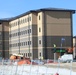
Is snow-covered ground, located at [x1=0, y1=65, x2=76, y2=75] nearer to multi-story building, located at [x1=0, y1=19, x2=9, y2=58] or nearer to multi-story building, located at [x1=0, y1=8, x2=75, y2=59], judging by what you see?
multi-story building, located at [x1=0, y1=8, x2=75, y2=59]

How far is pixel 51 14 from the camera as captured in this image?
336 ft

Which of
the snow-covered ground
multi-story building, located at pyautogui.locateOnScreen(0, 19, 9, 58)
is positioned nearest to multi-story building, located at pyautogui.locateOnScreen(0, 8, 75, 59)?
multi-story building, located at pyautogui.locateOnScreen(0, 19, 9, 58)

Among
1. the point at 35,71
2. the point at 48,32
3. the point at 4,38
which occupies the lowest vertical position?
the point at 35,71

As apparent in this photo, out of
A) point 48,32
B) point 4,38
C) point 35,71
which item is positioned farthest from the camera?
point 4,38

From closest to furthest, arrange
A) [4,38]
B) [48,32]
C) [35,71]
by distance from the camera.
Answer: [35,71], [48,32], [4,38]

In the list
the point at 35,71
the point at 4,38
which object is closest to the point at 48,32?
the point at 4,38

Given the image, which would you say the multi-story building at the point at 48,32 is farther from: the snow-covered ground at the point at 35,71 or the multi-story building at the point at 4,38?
the snow-covered ground at the point at 35,71

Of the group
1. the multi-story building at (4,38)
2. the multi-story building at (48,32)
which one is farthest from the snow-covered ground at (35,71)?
the multi-story building at (4,38)

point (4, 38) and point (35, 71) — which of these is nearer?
point (35, 71)

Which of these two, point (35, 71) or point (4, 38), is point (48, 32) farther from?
point (35, 71)

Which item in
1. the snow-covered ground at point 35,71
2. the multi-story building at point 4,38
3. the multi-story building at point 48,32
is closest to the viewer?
the snow-covered ground at point 35,71

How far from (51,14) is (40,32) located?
6.94 metres

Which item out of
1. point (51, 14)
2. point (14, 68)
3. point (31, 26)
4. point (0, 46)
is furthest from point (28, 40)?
point (14, 68)

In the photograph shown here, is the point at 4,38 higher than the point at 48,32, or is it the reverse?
the point at 48,32
